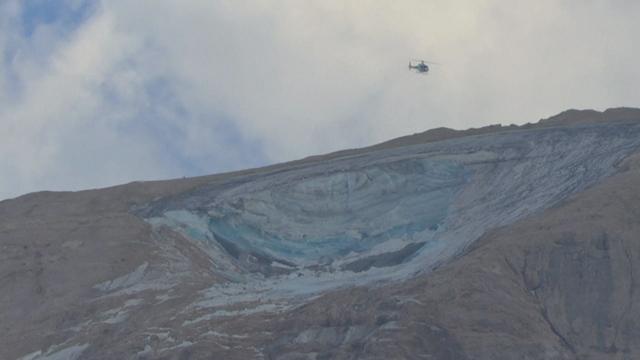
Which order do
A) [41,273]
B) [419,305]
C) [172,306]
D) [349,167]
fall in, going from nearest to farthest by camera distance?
[419,305], [172,306], [41,273], [349,167]

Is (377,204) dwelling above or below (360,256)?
above

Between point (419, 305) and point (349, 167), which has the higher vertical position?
point (349, 167)

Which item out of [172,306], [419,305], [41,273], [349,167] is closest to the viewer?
[419,305]

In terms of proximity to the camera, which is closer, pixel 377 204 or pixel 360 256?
pixel 360 256

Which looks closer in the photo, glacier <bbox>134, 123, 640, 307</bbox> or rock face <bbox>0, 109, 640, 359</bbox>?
rock face <bbox>0, 109, 640, 359</bbox>

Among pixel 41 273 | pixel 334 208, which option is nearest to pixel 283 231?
pixel 334 208

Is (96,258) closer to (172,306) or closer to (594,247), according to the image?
(172,306)

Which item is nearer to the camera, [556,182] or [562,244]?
[562,244]

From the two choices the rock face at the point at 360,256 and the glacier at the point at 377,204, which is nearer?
the rock face at the point at 360,256
